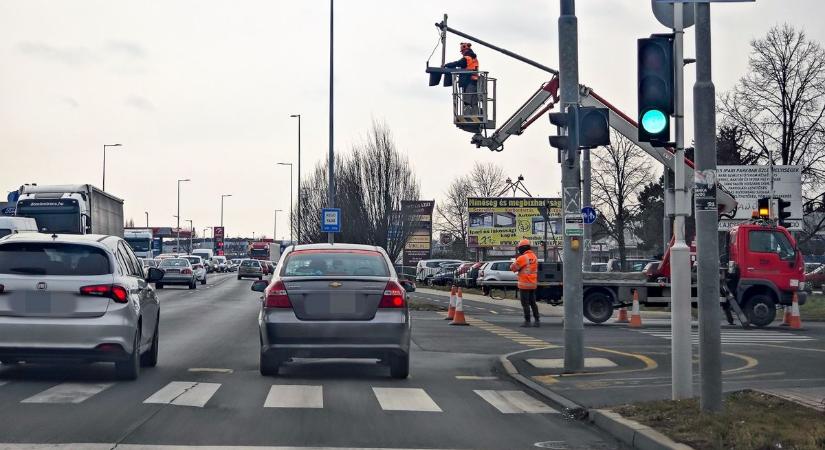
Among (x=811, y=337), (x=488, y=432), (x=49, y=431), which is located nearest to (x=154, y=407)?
(x=49, y=431)

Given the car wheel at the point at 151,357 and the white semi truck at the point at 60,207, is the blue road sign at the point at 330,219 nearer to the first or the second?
the white semi truck at the point at 60,207

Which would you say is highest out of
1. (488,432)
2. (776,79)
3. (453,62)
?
(776,79)

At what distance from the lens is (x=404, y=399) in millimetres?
11219

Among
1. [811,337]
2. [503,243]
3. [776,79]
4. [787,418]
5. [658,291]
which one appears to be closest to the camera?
[787,418]

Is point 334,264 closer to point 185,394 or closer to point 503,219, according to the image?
point 185,394

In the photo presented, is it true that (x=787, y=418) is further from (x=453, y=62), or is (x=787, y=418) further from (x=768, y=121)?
(x=768, y=121)

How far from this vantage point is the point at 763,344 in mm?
19234

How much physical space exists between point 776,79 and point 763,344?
31461mm

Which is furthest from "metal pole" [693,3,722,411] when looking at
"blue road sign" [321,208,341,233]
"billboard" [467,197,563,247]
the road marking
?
"billboard" [467,197,563,247]

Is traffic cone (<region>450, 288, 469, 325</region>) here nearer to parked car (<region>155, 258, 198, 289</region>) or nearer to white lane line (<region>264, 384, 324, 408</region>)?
white lane line (<region>264, 384, 324, 408</region>)

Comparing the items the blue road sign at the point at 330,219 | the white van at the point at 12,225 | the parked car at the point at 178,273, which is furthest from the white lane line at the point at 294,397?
the parked car at the point at 178,273

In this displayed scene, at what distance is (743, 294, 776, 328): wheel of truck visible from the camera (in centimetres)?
2545

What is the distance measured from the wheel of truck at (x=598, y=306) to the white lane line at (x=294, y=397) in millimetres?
14919

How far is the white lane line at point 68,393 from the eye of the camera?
10.4 metres
